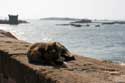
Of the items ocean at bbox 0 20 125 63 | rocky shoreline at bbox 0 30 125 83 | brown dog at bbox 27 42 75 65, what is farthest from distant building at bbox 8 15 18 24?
brown dog at bbox 27 42 75 65

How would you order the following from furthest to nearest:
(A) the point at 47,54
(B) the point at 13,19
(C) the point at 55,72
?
(B) the point at 13,19 → (A) the point at 47,54 → (C) the point at 55,72

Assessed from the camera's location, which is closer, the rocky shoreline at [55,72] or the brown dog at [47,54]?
the rocky shoreline at [55,72]

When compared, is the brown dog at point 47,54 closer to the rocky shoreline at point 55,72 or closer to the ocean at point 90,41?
the rocky shoreline at point 55,72

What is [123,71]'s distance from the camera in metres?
A: 5.66

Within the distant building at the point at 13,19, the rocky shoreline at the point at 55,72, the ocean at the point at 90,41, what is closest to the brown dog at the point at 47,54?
the rocky shoreline at the point at 55,72

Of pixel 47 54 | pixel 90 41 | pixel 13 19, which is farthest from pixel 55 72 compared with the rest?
pixel 13 19

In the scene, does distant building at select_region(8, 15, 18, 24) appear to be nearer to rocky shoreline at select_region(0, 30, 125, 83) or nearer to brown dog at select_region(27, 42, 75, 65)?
rocky shoreline at select_region(0, 30, 125, 83)

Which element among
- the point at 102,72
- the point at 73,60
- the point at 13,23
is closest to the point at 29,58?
the point at 73,60

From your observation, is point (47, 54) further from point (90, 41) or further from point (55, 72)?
point (90, 41)

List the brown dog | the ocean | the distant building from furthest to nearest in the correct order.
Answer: the distant building → the ocean → the brown dog

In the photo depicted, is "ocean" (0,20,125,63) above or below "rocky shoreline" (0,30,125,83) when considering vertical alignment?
below

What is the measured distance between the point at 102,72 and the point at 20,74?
1330 millimetres

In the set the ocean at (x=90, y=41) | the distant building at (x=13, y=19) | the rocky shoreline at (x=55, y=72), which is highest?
the rocky shoreline at (x=55, y=72)

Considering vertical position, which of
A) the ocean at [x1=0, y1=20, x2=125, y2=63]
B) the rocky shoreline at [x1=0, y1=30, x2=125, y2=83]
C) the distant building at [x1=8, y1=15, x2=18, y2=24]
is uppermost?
the rocky shoreline at [x1=0, y1=30, x2=125, y2=83]
